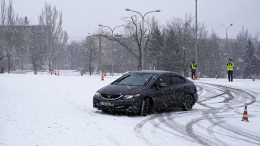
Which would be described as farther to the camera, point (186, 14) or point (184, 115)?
point (186, 14)

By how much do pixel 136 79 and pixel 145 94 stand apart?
40.2 inches

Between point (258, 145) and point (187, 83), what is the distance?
5.14 m

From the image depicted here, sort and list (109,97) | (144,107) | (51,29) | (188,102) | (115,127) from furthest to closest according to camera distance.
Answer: (51,29) < (188,102) < (144,107) < (109,97) < (115,127)

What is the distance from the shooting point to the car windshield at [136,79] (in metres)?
9.38

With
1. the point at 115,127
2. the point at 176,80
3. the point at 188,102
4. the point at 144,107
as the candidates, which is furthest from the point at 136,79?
the point at 115,127

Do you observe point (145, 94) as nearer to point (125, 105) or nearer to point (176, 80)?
point (125, 105)

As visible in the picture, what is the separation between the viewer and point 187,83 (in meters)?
11.0

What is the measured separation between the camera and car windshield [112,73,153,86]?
30.8 ft

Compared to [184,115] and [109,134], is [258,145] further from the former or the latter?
[184,115]

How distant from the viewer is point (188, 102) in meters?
10.8

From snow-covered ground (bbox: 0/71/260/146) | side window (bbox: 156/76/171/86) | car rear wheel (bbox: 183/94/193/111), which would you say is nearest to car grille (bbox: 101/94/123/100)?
snow-covered ground (bbox: 0/71/260/146)

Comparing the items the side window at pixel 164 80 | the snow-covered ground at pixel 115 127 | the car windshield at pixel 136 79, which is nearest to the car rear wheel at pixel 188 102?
the snow-covered ground at pixel 115 127

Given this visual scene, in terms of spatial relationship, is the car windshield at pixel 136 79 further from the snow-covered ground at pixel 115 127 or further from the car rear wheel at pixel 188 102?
the car rear wheel at pixel 188 102

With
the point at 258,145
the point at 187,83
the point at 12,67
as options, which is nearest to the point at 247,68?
the point at 12,67
